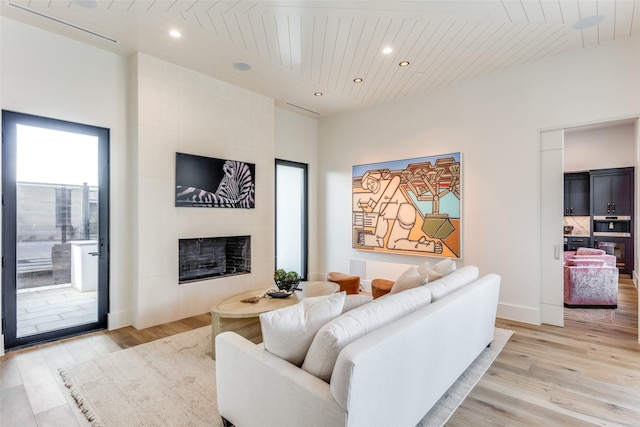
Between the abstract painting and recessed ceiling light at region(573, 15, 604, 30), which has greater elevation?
recessed ceiling light at region(573, 15, 604, 30)

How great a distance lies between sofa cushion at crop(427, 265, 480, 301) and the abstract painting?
1.55 metres

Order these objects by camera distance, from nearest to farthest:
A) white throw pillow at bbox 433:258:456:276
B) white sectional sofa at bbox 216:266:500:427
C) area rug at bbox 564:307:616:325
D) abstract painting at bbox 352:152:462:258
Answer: white sectional sofa at bbox 216:266:500:427 → white throw pillow at bbox 433:258:456:276 → area rug at bbox 564:307:616:325 → abstract painting at bbox 352:152:462:258

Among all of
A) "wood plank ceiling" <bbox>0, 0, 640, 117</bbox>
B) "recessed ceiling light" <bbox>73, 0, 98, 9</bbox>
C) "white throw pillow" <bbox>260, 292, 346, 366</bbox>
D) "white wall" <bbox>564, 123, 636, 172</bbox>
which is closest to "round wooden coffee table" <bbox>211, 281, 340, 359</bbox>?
"white throw pillow" <bbox>260, 292, 346, 366</bbox>

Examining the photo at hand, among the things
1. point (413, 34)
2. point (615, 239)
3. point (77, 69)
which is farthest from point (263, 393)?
point (615, 239)

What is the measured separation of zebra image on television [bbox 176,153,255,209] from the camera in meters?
4.17

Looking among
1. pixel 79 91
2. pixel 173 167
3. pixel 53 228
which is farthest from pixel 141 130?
pixel 53 228

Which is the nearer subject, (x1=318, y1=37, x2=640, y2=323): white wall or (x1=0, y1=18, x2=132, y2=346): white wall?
(x1=0, y1=18, x2=132, y2=346): white wall

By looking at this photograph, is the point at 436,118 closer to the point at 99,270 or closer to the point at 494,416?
the point at 494,416

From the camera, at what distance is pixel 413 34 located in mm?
3314

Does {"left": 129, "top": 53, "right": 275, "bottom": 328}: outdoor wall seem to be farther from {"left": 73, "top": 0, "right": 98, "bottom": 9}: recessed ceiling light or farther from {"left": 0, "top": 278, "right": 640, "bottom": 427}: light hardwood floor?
{"left": 73, "top": 0, "right": 98, "bottom": 9}: recessed ceiling light

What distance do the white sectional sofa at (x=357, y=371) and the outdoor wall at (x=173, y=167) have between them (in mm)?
2426

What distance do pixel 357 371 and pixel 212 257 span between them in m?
3.73

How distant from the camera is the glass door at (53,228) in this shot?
3.19 m

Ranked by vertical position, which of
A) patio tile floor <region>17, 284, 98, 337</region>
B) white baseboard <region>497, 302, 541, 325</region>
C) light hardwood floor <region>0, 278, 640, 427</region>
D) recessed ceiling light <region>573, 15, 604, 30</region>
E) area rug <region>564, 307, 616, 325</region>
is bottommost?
light hardwood floor <region>0, 278, 640, 427</region>
